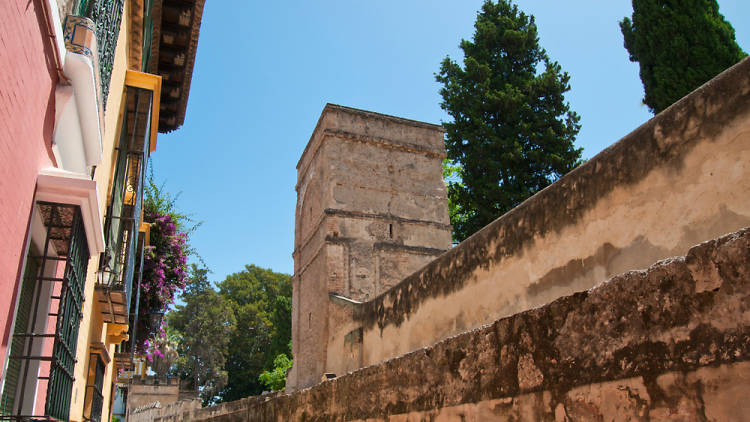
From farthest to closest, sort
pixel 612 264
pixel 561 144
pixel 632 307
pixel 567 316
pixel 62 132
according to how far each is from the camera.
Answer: pixel 561 144 < pixel 612 264 < pixel 62 132 < pixel 567 316 < pixel 632 307

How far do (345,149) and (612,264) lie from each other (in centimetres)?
1323

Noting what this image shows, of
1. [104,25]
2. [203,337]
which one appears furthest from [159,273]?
[203,337]

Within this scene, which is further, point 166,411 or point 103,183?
point 166,411

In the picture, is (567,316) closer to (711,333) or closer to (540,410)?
(540,410)

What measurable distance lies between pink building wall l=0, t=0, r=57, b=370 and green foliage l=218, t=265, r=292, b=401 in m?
35.8

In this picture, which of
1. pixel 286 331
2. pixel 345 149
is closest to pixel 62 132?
pixel 345 149

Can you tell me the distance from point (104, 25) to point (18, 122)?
1755mm

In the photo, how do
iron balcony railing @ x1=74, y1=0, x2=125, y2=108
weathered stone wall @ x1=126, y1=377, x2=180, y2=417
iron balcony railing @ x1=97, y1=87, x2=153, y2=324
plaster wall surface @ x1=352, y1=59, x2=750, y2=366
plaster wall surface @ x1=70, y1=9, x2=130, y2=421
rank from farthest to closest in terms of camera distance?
weathered stone wall @ x1=126, y1=377, x2=180, y2=417 < iron balcony railing @ x1=97, y1=87, x2=153, y2=324 < plaster wall surface @ x1=70, y1=9, x2=130, y2=421 < plaster wall surface @ x1=352, y1=59, x2=750, y2=366 < iron balcony railing @ x1=74, y1=0, x2=125, y2=108

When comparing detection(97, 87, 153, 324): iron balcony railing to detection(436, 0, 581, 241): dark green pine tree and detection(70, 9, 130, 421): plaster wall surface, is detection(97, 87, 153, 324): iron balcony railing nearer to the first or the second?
detection(70, 9, 130, 421): plaster wall surface

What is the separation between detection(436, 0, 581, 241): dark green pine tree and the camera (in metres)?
19.6

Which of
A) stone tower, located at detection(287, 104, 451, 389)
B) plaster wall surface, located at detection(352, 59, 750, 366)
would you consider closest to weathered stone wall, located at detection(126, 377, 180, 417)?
stone tower, located at detection(287, 104, 451, 389)

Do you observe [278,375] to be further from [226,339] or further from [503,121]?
[503,121]

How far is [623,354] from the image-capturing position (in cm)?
202

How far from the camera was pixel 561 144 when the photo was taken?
65.4 ft
